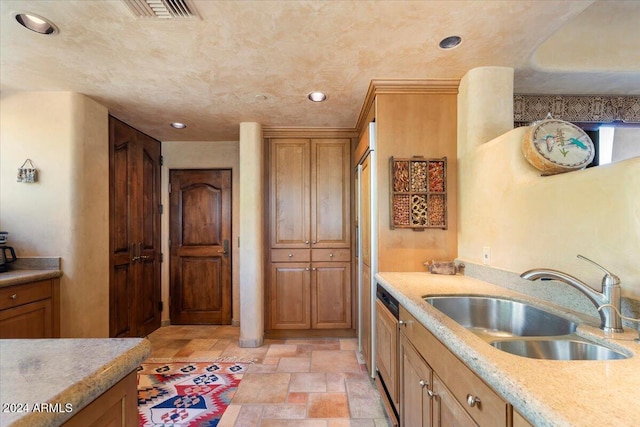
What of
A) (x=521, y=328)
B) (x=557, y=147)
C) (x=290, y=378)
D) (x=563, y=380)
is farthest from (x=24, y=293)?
(x=557, y=147)

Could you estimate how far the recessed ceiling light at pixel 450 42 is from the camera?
1785 millimetres

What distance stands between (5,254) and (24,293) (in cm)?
54

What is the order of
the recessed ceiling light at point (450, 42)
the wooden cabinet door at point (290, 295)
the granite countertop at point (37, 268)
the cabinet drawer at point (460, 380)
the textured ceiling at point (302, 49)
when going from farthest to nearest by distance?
the wooden cabinet door at point (290, 295), the granite countertop at point (37, 268), the recessed ceiling light at point (450, 42), the textured ceiling at point (302, 49), the cabinet drawer at point (460, 380)

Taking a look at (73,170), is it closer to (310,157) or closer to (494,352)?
(310,157)

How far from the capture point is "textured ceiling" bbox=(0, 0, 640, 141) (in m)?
1.55

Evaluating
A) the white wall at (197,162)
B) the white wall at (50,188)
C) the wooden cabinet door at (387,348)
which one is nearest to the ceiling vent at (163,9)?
the white wall at (50,188)

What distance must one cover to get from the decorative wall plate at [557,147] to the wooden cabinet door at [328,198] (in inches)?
81.7

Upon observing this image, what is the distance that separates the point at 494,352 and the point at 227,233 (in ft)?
11.4

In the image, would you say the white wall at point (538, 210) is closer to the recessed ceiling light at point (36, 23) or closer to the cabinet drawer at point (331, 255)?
the cabinet drawer at point (331, 255)

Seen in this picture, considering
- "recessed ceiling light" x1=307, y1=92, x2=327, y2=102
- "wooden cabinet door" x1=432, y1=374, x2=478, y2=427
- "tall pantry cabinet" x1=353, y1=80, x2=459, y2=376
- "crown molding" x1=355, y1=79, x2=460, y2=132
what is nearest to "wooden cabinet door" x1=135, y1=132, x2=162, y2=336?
"recessed ceiling light" x1=307, y1=92, x2=327, y2=102

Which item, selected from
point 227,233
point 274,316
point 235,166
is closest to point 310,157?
point 235,166

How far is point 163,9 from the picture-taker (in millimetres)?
1527

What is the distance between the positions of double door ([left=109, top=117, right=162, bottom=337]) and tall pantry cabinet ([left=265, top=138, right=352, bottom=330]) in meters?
1.45

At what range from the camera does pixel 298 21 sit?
5.33 ft
